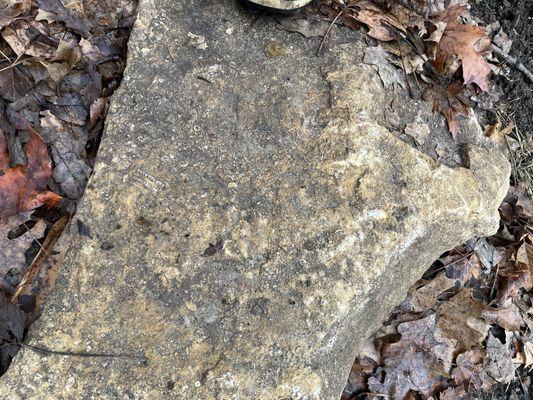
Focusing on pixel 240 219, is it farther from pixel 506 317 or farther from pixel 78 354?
pixel 506 317

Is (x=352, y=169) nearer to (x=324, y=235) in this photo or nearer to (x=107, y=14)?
(x=324, y=235)

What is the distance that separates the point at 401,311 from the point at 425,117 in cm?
119

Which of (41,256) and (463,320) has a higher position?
(41,256)

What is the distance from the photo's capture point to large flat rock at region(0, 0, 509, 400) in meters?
2.01

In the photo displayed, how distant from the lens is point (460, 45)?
10.1 ft

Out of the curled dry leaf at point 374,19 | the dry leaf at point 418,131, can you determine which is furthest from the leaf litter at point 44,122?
the dry leaf at point 418,131

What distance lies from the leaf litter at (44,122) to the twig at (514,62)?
2.62 metres

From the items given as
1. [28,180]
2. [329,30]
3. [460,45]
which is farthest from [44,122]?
[460,45]

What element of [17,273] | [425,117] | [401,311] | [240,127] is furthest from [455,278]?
[17,273]

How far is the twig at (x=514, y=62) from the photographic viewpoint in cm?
374

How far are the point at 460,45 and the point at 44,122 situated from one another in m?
2.36

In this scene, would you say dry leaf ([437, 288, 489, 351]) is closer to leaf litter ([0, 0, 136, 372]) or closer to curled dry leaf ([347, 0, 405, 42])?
curled dry leaf ([347, 0, 405, 42])

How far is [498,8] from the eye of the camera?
3959 millimetres

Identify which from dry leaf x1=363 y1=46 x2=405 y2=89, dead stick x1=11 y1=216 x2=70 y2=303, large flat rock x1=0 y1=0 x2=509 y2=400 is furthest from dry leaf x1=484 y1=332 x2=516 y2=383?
dead stick x1=11 y1=216 x2=70 y2=303
